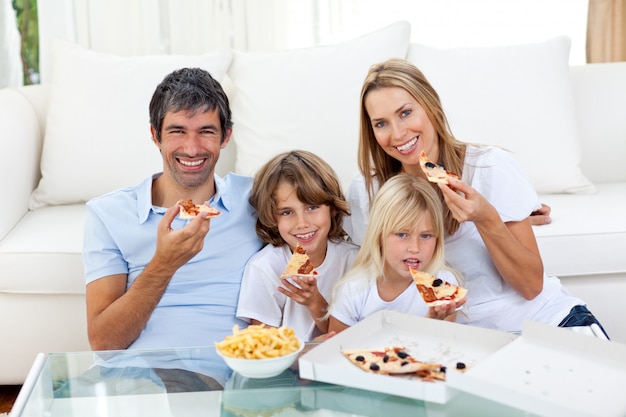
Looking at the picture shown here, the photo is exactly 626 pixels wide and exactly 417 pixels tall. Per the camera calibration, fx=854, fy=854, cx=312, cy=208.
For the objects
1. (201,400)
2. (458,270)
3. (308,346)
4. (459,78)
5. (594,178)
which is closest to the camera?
(201,400)

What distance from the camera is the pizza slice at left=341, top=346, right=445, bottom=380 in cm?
154

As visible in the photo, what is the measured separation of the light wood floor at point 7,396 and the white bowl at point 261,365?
1.39 metres

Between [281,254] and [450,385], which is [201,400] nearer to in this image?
[450,385]

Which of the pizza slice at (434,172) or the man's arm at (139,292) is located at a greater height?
the pizza slice at (434,172)

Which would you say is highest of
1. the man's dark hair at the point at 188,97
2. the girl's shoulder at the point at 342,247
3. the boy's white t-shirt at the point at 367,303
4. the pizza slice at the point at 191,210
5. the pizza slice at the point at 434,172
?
the man's dark hair at the point at 188,97

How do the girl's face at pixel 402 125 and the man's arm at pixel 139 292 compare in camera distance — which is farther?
the girl's face at pixel 402 125

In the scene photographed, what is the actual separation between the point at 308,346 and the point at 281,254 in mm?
660

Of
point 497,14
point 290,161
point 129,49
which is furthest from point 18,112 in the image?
point 497,14

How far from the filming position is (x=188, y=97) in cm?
222

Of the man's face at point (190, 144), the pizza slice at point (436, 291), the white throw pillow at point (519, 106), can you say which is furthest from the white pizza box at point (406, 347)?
the white throw pillow at point (519, 106)

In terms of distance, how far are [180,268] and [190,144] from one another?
13.6 inches

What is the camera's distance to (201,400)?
157cm

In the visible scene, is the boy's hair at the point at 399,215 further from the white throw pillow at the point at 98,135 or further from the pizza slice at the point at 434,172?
the white throw pillow at the point at 98,135

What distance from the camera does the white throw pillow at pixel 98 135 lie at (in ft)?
10.2
